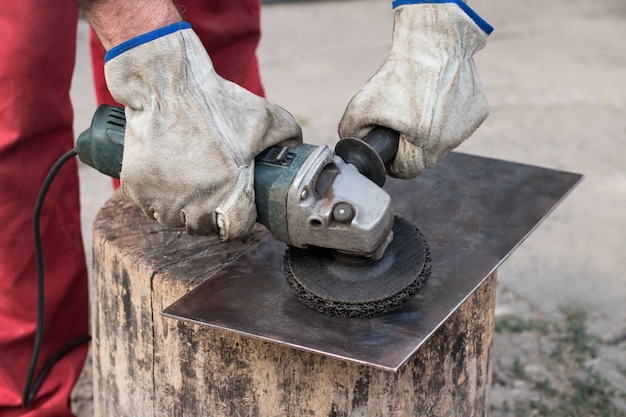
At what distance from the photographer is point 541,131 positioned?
4023 millimetres

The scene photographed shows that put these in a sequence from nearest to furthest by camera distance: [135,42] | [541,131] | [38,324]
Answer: [135,42] → [38,324] → [541,131]

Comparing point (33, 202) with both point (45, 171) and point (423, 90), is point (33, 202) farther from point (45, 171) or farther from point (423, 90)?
point (423, 90)

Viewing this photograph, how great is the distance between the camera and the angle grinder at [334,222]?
1346 mm

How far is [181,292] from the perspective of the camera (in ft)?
5.12

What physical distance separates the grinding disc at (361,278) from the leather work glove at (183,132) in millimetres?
136

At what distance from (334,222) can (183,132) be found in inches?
11.2

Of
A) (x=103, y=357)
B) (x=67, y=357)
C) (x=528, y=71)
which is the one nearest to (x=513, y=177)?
(x=103, y=357)

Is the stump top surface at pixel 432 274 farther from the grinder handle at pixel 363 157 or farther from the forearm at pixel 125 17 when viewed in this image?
the forearm at pixel 125 17

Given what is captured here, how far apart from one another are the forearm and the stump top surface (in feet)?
1.47

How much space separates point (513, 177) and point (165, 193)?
2.79 ft

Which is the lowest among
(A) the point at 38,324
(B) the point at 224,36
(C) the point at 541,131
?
(C) the point at 541,131

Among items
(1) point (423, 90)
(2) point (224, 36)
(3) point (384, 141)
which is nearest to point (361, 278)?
(3) point (384, 141)

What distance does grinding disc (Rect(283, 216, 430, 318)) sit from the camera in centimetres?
139

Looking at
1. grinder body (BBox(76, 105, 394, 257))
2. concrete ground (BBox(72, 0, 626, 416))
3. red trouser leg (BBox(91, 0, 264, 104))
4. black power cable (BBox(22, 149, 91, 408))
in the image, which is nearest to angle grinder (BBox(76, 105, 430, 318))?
grinder body (BBox(76, 105, 394, 257))
